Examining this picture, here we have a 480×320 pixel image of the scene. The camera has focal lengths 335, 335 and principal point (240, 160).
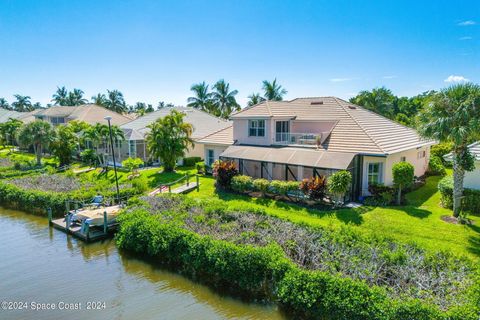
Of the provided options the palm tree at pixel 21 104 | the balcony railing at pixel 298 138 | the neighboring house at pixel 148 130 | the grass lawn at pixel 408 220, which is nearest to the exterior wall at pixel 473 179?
the grass lawn at pixel 408 220

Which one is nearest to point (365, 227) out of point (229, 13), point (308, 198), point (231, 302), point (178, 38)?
point (308, 198)

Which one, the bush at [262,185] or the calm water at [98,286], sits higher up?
the bush at [262,185]

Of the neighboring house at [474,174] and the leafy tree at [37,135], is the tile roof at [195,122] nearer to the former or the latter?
the leafy tree at [37,135]

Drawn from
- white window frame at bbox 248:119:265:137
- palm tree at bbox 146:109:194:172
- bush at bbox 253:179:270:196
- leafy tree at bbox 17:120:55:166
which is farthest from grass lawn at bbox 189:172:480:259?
leafy tree at bbox 17:120:55:166

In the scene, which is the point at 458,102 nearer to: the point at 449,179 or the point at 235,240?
the point at 449,179

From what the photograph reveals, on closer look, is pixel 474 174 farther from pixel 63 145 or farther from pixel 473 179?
pixel 63 145

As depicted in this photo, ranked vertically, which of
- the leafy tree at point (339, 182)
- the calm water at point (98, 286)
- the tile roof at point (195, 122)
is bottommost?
the calm water at point (98, 286)
